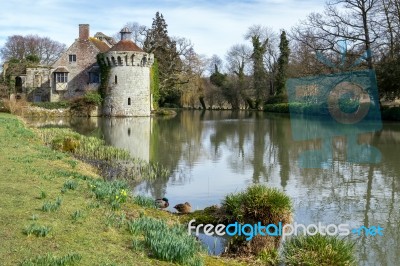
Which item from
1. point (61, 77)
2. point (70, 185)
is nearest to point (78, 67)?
point (61, 77)

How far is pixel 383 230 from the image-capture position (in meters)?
6.89

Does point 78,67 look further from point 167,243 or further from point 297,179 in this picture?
point 167,243

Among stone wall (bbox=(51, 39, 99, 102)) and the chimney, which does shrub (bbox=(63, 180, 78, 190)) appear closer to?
stone wall (bbox=(51, 39, 99, 102))

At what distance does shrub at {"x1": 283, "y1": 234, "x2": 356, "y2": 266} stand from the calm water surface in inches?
23.4

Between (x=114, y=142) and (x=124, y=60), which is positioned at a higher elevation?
(x=124, y=60)

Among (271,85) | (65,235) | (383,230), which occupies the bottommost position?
(383,230)

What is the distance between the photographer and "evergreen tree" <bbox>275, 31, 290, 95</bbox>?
53.8 m

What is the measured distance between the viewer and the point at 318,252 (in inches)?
200

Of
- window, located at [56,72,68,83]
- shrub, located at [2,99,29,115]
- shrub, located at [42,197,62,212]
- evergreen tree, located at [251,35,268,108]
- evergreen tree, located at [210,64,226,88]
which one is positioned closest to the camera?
shrub, located at [42,197,62,212]

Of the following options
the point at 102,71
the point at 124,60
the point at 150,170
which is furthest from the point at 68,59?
the point at 150,170

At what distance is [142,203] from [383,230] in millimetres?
3864

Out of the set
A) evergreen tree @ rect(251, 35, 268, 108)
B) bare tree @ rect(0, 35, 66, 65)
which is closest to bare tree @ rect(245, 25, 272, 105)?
evergreen tree @ rect(251, 35, 268, 108)

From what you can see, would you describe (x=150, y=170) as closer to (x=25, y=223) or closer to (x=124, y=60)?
(x=25, y=223)

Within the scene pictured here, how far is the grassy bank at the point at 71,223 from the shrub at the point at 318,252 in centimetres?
75
